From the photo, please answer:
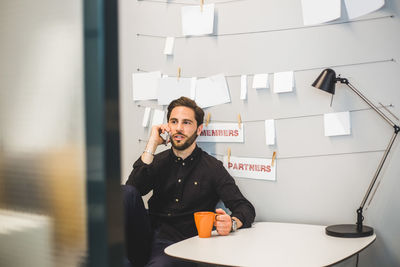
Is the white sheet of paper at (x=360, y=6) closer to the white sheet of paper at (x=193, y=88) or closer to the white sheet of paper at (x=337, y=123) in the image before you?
the white sheet of paper at (x=337, y=123)

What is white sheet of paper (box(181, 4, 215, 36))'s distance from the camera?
94.3 inches

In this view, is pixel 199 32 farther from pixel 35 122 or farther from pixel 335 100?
pixel 35 122

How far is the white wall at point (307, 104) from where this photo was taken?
79.3 inches

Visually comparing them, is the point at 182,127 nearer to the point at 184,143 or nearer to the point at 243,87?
the point at 184,143

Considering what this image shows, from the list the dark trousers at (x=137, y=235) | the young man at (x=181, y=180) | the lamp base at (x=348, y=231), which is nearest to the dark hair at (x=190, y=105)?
the young man at (x=181, y=180)

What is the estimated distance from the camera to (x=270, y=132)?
224cm

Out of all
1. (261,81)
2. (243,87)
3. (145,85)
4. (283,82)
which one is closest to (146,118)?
(145,85)

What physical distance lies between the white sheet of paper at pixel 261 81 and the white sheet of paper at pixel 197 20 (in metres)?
0.40

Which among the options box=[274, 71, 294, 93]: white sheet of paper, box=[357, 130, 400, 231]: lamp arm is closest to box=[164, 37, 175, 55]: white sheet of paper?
box=[274, 71, 294, 93]: white sheet of paper

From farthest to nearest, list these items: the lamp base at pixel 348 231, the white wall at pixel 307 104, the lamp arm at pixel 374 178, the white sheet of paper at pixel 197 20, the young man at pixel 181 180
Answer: the white sheet of paper at pixel 197 20
the young man at pixel 181 180
the white wall at pixel 307 104
the lamp arm at pixel 374 178
the lamp base at pixel 348 231

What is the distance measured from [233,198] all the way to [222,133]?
430 millimetres

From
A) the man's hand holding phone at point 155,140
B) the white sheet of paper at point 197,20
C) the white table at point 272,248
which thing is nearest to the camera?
the white table at point 272,248

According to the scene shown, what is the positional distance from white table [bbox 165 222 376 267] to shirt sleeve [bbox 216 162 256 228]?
0.07m

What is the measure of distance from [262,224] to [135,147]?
98 centimetres
